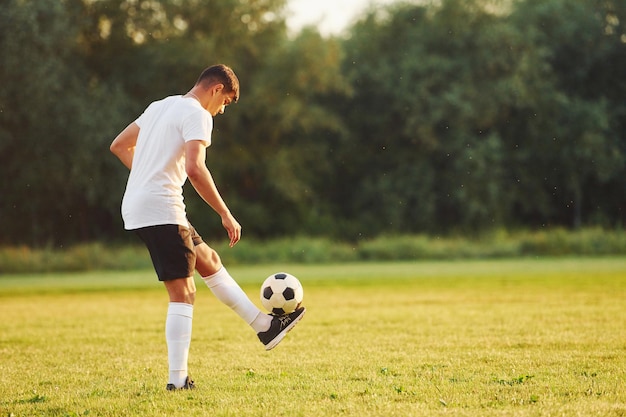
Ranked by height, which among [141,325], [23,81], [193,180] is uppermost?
[23,81]

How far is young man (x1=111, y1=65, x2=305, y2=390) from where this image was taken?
5.20m

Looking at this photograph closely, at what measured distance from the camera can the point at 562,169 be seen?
38.2 m

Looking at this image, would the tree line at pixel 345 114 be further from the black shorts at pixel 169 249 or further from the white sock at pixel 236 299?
the black shorts at pixel 169 249

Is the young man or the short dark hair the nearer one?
the young man

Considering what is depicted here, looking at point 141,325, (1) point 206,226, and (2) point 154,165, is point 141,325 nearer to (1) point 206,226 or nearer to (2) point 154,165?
(2) point 154,165

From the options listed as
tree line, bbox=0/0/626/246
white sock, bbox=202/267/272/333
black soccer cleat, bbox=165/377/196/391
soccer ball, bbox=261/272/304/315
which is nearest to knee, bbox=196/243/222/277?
white sock, bbox=202/267/272/333

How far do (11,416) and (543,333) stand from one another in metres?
5.43

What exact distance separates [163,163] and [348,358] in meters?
2.42

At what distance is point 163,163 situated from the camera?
5.27 m

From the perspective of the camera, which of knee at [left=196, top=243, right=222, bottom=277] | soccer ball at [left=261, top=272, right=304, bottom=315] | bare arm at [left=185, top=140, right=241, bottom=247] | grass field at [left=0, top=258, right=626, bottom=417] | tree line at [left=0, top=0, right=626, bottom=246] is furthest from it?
tree line at [left=0, top=0, right=626, bottom=246]

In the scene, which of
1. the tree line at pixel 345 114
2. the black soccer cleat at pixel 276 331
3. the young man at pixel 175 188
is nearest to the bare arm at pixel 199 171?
the young man at pixel 175 188

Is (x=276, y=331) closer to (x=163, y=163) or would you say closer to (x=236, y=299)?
(x=236, y=299)

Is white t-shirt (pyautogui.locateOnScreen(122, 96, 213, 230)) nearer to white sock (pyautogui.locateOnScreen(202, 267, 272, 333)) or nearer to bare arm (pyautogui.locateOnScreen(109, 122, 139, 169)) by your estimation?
bare arm (pyautogui.locateOnScreen(109, 122, 139, 169))

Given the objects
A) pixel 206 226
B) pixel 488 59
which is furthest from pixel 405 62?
pixel 206 226
